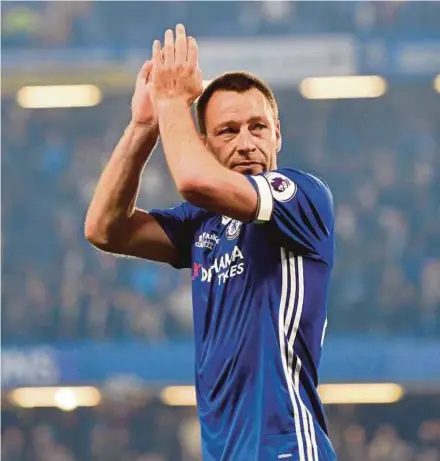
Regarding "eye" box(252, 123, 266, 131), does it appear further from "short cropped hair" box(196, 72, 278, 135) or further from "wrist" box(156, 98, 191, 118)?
"wrist" box(156, 98, 191, 118)

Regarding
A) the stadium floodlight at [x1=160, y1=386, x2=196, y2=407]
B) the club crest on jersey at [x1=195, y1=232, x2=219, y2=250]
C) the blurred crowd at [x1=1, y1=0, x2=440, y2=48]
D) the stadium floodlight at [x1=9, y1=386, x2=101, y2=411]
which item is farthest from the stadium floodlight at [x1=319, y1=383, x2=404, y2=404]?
the club crest on jersey at [x1=195, y1=232, x2=219, y2=250]

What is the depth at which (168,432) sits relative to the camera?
795 centimetres

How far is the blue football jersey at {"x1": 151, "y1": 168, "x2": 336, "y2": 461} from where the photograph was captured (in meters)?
1.89

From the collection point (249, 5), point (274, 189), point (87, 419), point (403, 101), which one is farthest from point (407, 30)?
point (274, 189)

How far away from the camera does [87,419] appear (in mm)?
8078

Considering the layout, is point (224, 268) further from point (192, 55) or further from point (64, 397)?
point (64, 397)

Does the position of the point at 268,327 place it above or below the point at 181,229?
below

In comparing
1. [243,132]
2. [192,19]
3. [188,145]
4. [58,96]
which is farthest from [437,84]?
[188,145]

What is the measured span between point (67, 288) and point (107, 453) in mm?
1326

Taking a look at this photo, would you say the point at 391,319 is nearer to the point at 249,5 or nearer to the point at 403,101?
the point at 403,101

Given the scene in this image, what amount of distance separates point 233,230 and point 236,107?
9.2 inches

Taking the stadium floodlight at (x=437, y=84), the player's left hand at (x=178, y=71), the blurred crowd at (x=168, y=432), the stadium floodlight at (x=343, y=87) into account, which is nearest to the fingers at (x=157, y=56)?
the player's left hand at (x=178, y=71)

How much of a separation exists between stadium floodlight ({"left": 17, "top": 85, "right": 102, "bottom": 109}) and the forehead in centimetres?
694

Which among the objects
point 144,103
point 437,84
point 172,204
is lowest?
point 144,103
